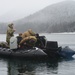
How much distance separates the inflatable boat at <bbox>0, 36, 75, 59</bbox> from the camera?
95.4 feet

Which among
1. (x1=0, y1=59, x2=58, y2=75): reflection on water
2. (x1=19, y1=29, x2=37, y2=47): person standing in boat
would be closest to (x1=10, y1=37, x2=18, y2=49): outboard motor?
(x1=19, y1=29, x2=37, y2=47): person standing in boat

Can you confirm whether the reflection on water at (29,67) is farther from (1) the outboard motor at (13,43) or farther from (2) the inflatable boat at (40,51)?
(1) the outboard motor at (13,43)

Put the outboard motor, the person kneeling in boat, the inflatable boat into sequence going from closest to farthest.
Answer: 1. the inflatable boat
2. the person kneeling in boat
3. the outboard motor

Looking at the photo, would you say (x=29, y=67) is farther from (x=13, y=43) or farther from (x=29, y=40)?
(x=13, y=43)

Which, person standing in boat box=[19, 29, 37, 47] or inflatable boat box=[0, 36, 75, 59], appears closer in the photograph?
inflatable boat box=[0, 36, 75, 59]

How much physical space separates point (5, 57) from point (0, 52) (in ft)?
2.17

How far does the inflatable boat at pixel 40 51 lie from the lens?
2909 cm

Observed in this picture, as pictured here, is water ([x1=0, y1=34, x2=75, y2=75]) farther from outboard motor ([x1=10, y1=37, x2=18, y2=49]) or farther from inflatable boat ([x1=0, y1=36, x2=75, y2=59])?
outboard motor ([x1=10, y1=37, x2=18, y2=49])

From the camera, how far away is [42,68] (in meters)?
24.5

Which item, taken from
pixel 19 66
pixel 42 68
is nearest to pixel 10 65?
pixel 19 66

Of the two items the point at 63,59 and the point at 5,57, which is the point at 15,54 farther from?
the point at 63,59

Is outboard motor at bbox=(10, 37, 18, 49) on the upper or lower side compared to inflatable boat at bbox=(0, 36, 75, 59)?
upper

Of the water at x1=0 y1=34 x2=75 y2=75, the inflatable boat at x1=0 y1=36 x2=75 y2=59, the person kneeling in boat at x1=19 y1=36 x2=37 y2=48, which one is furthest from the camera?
the person kneeling in boat at x1=19 y1=36 x2=37 y2=48

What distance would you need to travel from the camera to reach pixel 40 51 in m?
28.8
